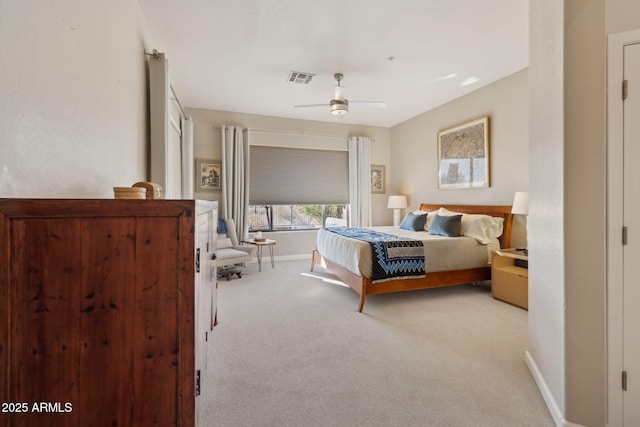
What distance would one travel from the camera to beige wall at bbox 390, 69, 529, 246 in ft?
12.7

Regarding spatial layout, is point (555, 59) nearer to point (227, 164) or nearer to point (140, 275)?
point (140, 275)

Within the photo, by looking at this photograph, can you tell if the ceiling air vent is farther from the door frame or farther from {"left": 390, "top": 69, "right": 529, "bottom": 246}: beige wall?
the door frame

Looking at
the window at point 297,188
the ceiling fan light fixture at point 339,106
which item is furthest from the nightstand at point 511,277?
the window at point 297,188

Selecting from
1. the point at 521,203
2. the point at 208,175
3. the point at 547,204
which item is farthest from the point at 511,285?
the point at 208,175

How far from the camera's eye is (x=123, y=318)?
0.95 metres

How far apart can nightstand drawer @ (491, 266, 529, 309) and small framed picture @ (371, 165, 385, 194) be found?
3442 millimetres

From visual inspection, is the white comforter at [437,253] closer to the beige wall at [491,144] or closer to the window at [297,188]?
the beige wall at [491,144]

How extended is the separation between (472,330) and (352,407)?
1.58m

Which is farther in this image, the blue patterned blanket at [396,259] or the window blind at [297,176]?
the window blind at [297,176]

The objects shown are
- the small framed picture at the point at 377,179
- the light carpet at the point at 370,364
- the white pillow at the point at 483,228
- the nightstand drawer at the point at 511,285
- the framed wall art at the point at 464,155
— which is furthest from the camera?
the small framed picture at the point at 377,179

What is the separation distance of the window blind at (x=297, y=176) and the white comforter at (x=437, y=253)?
2229 mm

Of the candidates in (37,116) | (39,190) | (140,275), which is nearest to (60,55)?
(37,116)

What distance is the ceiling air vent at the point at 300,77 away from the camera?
389cm

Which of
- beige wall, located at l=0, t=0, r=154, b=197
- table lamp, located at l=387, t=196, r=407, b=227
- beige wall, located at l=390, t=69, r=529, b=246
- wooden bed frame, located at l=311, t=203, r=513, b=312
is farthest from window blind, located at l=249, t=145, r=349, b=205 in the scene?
beige wall, located at l=0, t=0, r=154, b=197
